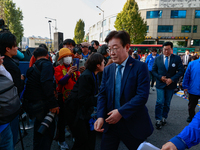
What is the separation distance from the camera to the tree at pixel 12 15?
29.0 m

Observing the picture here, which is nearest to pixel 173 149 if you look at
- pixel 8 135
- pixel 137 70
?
pixel 137 70

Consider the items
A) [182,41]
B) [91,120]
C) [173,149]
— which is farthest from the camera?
[182,41]

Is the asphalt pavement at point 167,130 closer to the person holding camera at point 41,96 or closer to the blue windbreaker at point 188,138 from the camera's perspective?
the person holding camera at point 41,96

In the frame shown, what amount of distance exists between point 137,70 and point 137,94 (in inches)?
11.4

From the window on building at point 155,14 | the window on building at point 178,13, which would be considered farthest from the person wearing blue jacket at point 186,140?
the window on building at point 178,13

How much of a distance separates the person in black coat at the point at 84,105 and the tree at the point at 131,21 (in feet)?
92.7

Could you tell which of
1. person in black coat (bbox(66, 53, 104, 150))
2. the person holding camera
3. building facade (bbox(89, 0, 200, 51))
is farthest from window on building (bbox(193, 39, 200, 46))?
the person holding camera

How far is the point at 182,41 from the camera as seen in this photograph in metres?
36.0

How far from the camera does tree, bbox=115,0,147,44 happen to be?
28.3 metres

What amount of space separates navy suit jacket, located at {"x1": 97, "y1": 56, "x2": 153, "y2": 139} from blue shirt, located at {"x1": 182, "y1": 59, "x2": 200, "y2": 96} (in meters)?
2.74

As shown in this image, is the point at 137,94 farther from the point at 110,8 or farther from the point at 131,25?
the point at 110,8

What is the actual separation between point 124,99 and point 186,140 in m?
0.77

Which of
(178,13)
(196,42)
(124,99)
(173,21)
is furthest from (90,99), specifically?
(178,13)

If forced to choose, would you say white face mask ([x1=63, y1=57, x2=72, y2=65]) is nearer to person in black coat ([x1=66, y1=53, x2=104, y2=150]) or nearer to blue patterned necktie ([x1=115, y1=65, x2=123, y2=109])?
person in black coat ([x1=66, y1=53, x2=104, y2=150])
